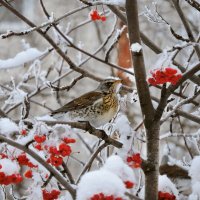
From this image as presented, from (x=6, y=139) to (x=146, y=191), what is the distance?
1.89 ft

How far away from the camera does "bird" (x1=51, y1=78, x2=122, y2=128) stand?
3000mm

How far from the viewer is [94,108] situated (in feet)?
10.2

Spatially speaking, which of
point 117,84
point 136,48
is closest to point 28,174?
point 136,48

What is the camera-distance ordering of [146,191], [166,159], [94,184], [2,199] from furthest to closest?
[166,159] → [2,199] → [146,191] → [94,184]

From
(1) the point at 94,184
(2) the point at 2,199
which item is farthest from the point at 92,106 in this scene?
(1) the point at 94,184

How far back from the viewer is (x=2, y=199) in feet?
7.94

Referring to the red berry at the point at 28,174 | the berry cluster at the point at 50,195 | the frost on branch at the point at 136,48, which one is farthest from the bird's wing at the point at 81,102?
the frost on branch at the point at 136,48

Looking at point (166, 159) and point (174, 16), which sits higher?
point (174, 16)

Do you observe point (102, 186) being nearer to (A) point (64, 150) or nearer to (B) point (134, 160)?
(B) point (134, 160)

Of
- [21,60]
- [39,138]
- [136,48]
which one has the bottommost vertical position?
[39,138]

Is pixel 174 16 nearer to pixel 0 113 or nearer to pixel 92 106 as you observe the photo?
pixel 92 106

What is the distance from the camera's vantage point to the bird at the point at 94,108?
3.00 m

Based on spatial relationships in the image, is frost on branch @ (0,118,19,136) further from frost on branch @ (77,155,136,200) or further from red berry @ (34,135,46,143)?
frost on branch @ (77,155,136,200)

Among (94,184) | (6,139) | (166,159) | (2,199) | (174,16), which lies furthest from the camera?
(174,16)
